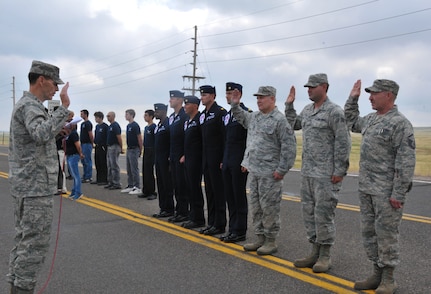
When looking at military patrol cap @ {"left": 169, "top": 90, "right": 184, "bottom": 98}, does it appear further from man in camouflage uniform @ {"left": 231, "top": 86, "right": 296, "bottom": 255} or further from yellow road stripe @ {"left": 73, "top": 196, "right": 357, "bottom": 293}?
man in camouflage uniform @ {"left": 231, "top": 86, "right": 296, "bottom": 255}

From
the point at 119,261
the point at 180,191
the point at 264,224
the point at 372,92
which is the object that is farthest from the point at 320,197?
the point at 180,191

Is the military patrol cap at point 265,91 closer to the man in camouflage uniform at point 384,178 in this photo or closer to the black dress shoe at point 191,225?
the man in camouflage uniform at point 384,178

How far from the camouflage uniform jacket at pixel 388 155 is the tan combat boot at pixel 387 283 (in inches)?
28.7

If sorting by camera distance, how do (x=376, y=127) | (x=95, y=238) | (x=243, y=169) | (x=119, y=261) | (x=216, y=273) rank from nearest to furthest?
(x=376, y=127) < (x=216, y=273) < (x=119, y=261) < (x=243, y=169) < (x=95, y=238)

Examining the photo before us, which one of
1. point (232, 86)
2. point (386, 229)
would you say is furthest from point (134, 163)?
point (386, 229)

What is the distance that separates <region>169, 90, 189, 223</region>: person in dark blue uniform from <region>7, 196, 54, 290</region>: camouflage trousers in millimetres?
3634

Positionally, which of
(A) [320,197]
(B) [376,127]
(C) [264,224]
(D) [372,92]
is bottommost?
(C) [264,224]

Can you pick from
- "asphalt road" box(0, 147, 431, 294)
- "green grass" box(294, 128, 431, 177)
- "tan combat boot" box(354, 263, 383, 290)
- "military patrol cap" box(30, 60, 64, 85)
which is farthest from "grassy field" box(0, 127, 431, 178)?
"military patrol cap" box(30, 60, 64, 85)

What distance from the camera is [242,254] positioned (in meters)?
→ 5.19

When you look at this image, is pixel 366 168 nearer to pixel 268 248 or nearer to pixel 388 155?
pixel 388 155

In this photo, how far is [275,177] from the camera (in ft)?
16.6

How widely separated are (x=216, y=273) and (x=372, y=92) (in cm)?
252

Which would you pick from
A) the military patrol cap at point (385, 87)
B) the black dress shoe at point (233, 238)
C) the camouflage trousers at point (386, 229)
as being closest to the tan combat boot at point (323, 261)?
the camouflage trousers at point (386, 229)

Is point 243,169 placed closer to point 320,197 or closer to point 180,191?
point 320,197
